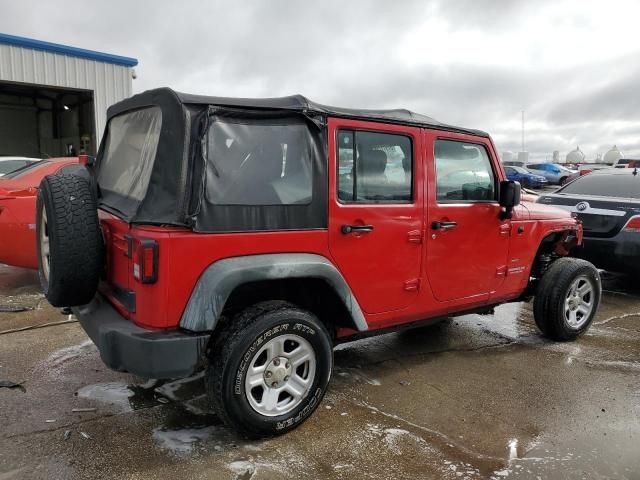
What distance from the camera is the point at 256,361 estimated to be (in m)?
2.78

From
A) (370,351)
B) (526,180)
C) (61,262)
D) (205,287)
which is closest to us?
(205,287)

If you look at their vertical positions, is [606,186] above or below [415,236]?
above

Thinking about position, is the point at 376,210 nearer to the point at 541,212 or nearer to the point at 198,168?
the point at 198,168

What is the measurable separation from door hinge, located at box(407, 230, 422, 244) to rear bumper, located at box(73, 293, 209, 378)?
1.48 meters

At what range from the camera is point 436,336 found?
15.3 feet

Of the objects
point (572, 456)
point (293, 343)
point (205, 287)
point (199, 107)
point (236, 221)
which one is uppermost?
point (199, 107)

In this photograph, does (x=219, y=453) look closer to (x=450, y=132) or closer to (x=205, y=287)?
(x=205, y=287)

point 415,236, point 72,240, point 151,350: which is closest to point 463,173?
point 415,236

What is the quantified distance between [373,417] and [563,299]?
224 centimetres

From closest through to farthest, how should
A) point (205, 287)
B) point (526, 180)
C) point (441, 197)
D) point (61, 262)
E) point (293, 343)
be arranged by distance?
point (205, 287) < point (61, 262) < point (293, 343) < point (441, 197) < point (526, 180)

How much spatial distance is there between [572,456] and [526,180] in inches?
1055

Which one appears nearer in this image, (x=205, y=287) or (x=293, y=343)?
(x=205, y=287)

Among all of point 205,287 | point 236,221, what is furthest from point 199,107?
point 205,287

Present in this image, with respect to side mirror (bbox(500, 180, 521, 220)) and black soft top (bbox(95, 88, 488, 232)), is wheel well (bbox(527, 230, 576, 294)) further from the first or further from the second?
black soft top (bbox(95, 88, 488, 232))
